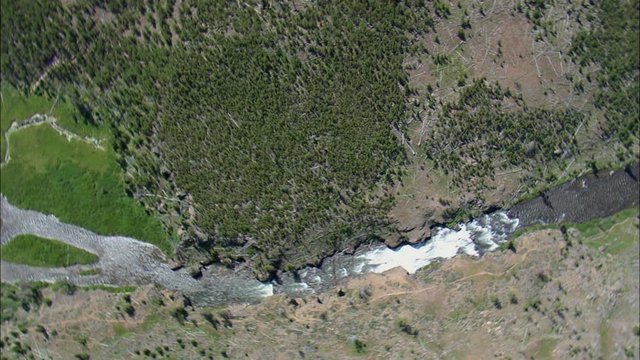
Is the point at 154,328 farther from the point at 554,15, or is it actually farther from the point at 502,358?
the point at 554,15

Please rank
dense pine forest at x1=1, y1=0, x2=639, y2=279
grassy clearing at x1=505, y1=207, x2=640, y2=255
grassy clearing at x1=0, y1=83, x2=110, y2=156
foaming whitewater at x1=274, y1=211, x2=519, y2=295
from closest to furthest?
1. dense pine forest at x1=1, y1=0, x2=639, y2=279
2. grassy clearing at x1=0, y1=83, x2=110, y2=156
3. foaming whitewater at x1=274, y1=211, x2=519, y2=295
4. grassy clearing at x1=505, y1=207, x2=640, y2=255

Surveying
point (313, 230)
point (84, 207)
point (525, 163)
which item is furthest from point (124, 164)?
point (525, 163)

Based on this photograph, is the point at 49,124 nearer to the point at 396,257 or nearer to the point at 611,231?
the point at 396,257

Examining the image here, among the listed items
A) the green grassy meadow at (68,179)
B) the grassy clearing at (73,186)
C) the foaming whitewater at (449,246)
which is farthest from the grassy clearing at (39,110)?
the foaming whitewater at (449,246)

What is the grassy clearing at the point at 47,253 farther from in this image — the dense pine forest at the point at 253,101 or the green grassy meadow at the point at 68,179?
the dense pine forest at the point at 253,101

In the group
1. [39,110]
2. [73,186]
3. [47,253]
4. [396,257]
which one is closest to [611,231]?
[396,257]

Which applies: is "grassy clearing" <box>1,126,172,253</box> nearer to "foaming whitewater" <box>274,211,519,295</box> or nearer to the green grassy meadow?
the green grassy meadow

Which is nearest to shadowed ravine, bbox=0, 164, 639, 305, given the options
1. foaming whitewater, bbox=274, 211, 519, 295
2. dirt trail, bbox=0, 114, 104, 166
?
foaming whitewater, bbox=274, 211, 519, 295

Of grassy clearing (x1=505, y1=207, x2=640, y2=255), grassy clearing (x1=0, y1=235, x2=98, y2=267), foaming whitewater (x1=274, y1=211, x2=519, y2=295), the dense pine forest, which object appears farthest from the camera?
grassy clearing (x1=505, y1=207, x2=640, y2=255)
